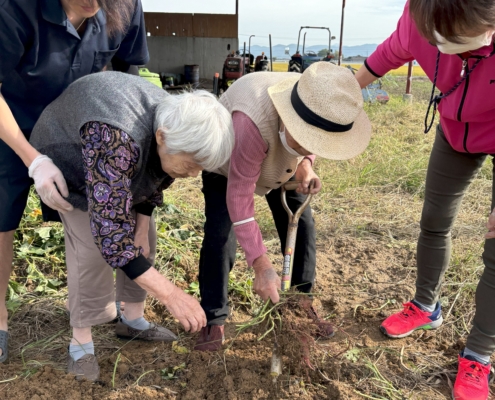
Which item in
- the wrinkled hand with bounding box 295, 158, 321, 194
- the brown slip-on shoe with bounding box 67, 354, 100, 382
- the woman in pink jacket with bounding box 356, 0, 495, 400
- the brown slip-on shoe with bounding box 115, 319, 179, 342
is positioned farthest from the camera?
Answer: the brown slip-on shoe with bounding box 115, 319, 179, 342

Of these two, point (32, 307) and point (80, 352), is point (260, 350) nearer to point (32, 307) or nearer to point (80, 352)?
point (80, 352)

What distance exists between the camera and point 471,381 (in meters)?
2.02

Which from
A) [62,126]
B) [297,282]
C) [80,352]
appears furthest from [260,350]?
[62,126]

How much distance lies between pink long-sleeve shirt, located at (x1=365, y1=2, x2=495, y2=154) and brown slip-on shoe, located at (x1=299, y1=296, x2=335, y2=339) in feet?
2.99

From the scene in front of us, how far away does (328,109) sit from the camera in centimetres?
167

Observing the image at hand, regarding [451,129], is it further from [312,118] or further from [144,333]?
[144,333]

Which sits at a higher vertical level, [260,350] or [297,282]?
[297,282]

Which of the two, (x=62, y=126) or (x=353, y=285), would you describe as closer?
(x=62, y=126)

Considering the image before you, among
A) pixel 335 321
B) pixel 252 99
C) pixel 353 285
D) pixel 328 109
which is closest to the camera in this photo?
pixel 328 109

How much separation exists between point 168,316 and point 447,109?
1751mm

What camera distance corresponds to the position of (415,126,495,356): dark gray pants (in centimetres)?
195

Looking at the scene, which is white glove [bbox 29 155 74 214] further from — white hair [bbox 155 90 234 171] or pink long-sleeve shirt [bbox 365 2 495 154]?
pink long-sleeve shirt [bbox 365 2 495 154]

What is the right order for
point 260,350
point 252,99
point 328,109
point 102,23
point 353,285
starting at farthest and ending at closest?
point 353,285, point 260,350, point 102,23, point 252,99, point 328,109

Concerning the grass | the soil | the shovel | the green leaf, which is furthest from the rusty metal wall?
the shovel
